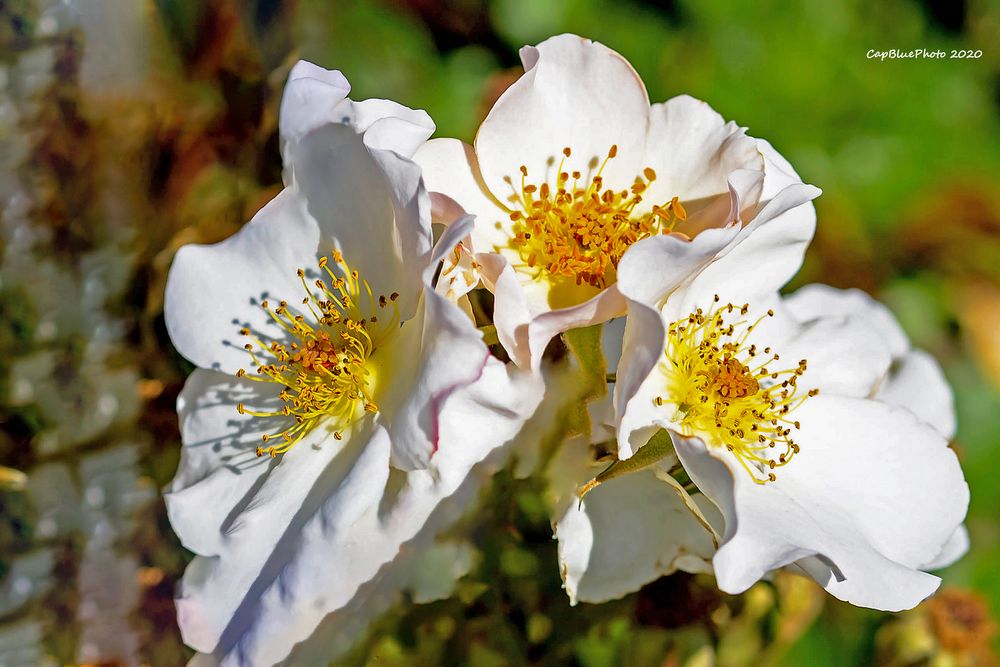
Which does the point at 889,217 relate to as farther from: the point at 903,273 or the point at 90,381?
the point at 90,381

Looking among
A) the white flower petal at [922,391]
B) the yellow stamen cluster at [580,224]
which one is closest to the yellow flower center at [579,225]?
the yellow stamen cluster at [580,224]

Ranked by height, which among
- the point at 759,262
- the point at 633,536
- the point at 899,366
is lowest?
the point at 899,366

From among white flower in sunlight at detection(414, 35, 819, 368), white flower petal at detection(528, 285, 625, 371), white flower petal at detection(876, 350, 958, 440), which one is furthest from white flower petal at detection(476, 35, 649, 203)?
white flower petal at detection(876, 350, 958, 440)

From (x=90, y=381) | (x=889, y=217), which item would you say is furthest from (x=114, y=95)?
(x=889, y=217)

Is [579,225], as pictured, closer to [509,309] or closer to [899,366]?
[509,309]

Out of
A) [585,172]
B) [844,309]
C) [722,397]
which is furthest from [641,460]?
[844,309]

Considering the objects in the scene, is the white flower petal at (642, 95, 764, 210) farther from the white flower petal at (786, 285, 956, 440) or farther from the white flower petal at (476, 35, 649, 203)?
the white flower petal at (786, 285, 956, 440)

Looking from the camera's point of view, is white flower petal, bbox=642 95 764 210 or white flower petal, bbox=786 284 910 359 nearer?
white flower petal, bbox=642 95 764 210

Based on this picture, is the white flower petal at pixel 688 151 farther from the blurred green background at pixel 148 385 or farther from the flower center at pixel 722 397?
the blurred green background at pixel 148 385
